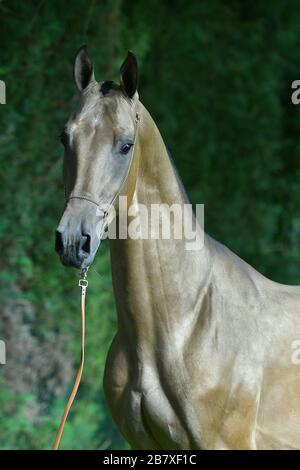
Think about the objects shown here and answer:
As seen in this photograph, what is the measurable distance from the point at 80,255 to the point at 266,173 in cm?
563

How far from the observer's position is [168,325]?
10.2 feet

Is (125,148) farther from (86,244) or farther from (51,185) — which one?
(51,185)

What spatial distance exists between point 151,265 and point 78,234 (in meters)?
0.44

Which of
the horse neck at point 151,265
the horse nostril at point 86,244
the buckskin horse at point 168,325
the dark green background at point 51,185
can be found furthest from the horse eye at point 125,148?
the dark green background at point 51,185

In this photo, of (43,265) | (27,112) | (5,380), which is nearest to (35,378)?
(5,380)

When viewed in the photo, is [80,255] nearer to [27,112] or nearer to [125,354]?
[125,354]

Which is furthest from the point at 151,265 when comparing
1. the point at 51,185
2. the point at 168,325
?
the point at 51,185

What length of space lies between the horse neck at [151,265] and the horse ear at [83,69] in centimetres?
23

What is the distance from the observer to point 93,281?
18.5ft

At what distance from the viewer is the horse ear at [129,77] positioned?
119 inches

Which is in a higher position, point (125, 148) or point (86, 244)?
point (125, 148)

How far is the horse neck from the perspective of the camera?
3.09m

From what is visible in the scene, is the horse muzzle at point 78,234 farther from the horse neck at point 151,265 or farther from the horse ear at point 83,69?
the horse ear at point 83,69

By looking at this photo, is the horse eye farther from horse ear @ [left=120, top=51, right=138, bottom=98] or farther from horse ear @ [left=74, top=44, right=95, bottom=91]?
horse ear @ [left=74, top=44, right=95, bottom=91]
